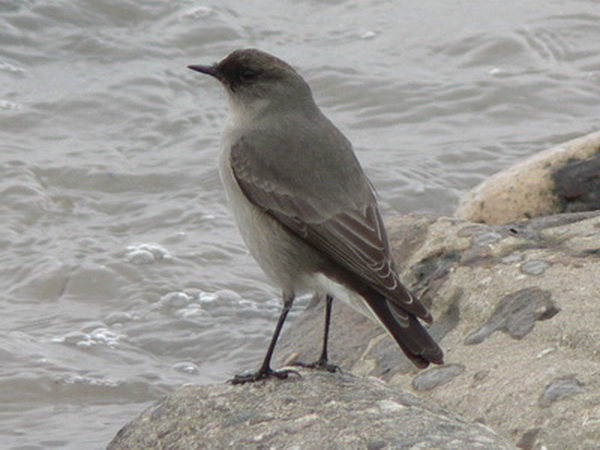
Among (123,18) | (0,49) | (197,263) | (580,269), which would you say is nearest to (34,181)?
(197,263)

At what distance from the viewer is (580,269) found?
598 cm

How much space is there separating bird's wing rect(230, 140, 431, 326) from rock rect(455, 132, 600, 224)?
2672 mm

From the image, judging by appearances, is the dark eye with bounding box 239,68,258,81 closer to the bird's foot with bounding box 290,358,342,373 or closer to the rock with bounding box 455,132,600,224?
the bird's foot with bounding box 290,358,342,373

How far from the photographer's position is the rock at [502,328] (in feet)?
16.8

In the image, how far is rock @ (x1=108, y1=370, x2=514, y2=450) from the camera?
4.61 metres

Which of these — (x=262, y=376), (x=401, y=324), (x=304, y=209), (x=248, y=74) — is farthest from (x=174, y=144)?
(x=401, y=324)

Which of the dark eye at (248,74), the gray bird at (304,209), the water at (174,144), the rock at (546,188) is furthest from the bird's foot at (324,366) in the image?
the rock at (546,188)

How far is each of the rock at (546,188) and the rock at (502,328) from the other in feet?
4.63

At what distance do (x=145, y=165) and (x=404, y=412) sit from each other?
22.5 ft

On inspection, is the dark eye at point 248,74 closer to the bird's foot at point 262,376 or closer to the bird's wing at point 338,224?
the bird's wing at point 338,224

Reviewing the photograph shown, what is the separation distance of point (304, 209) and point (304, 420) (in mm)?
1219

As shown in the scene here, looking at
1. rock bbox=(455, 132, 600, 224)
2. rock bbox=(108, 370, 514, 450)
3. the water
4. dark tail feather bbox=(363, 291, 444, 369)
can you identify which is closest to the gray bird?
dark tail feather bbox=(363, 291, 444, 369)

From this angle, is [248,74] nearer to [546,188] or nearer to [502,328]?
[502,328]

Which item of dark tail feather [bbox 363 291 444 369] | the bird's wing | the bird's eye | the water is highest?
the bird's eye
